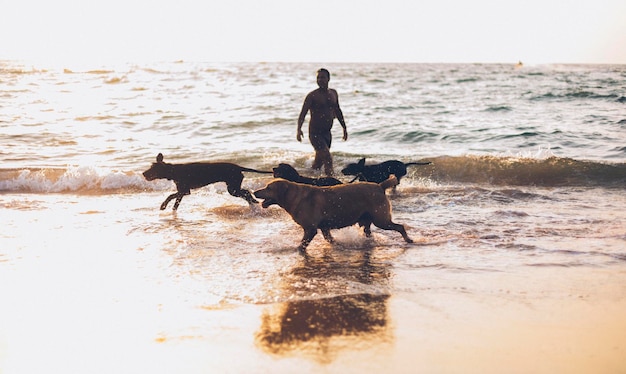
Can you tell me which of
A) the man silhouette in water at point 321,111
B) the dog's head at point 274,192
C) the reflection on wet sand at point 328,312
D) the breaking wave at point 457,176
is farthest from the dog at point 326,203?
the breaking wave at point 457,176

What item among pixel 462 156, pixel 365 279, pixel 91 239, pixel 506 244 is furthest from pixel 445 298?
pixel 462 156

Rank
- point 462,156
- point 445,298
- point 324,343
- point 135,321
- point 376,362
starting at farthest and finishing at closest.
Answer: point 462,156 → point 445,298 → point 135,321 → point 324,343 → point 376,362

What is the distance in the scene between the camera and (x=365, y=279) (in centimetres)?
629

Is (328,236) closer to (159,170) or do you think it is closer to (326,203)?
(326,203)

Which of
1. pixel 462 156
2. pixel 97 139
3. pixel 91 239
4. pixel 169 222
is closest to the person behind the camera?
pixel 91 239

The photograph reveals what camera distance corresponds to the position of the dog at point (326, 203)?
7246 millimetres

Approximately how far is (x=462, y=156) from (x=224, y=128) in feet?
30.8

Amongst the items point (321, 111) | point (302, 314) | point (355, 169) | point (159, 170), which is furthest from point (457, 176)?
point (302, 314)

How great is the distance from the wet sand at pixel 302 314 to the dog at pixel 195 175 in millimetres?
2409

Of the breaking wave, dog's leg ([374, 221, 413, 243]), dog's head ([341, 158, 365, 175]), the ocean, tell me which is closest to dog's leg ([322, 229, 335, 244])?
the ocean

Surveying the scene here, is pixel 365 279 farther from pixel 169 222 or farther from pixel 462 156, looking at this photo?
pixel 462 156

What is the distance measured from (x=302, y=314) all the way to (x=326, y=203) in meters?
2.25

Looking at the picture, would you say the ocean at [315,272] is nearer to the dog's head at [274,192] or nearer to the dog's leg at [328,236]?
the dog's leg at [328,236]

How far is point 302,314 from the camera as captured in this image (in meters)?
5.26
